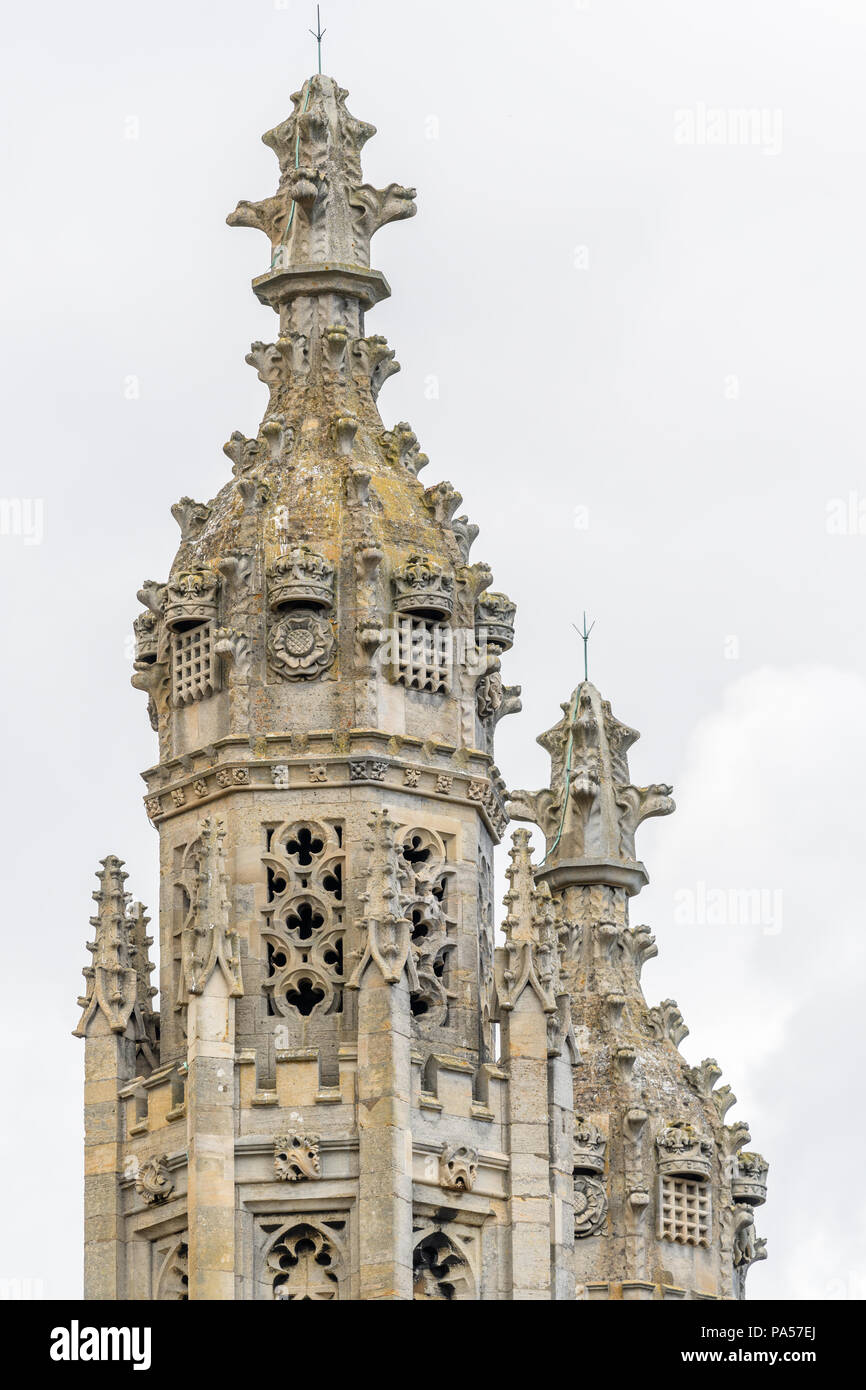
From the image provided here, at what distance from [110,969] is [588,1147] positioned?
13171 mm

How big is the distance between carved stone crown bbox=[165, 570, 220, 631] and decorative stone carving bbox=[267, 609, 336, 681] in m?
1.11

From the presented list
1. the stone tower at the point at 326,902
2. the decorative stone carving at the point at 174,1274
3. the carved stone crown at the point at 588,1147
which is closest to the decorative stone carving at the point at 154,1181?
the stone tower at the point at 326,902

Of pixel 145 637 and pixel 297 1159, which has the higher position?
pixel 145 637

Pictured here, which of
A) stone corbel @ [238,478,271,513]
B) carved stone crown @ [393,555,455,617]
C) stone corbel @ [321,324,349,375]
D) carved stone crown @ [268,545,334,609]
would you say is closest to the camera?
carved stone crown @ [268,545,334,609]

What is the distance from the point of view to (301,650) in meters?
98.4

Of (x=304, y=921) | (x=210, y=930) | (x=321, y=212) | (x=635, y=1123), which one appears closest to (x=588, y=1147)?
(x=635, y=1123)

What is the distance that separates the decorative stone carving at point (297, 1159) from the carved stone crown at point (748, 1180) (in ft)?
55.4

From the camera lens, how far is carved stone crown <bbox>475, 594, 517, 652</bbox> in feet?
328

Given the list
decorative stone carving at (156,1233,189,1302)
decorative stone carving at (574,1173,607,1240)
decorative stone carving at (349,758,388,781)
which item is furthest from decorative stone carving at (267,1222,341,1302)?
decorative stone carving at (574,1173,607,1240)

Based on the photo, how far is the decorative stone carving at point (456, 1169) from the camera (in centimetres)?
9588

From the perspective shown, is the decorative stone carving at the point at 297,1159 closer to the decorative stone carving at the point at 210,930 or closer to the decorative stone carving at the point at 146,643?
the decorative stone carving at the point at 210,930

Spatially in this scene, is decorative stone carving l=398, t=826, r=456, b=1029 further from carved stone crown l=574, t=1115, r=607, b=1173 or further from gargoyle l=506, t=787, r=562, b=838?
gargoyle l=506, t=787, r=562, b=838

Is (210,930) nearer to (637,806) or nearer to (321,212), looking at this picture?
(321,212)
